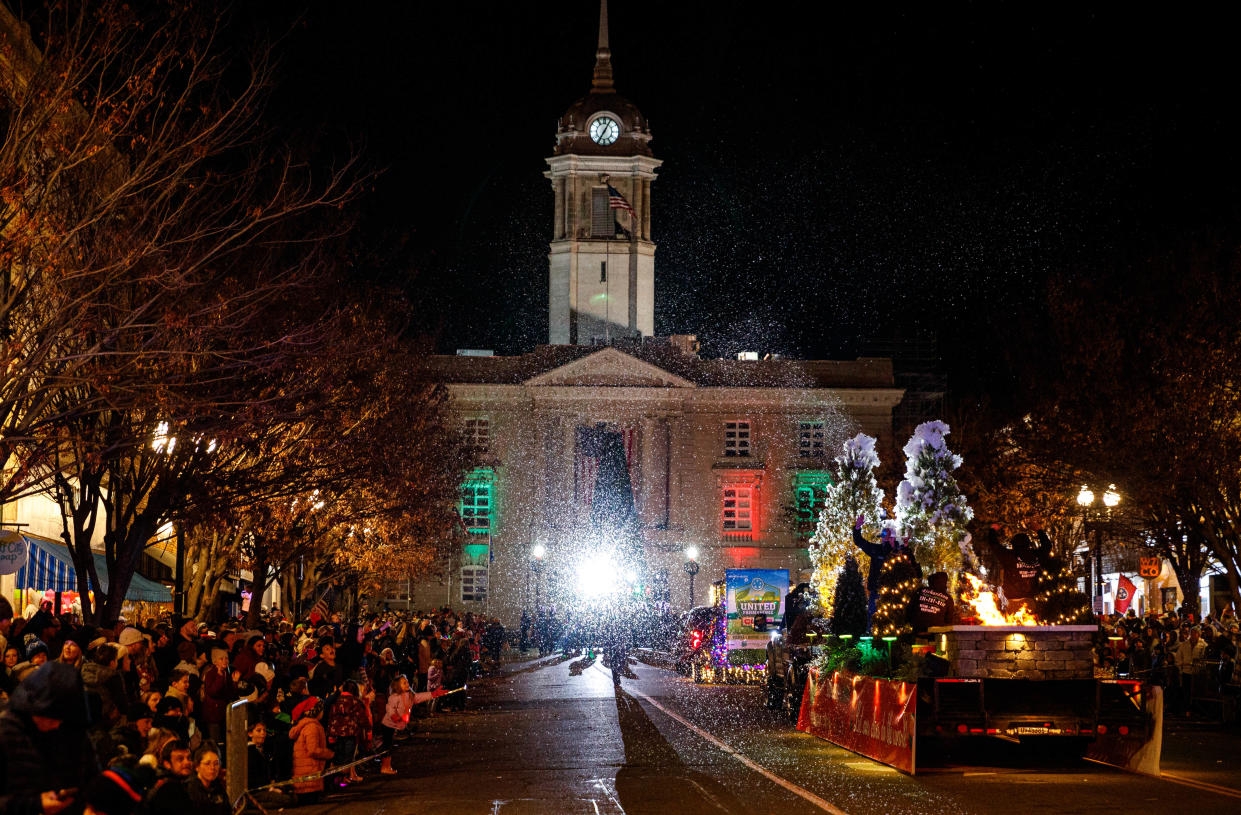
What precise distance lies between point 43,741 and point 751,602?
115 ft

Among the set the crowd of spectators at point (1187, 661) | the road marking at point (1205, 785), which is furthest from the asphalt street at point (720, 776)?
the crowd of spectators at point (1187, 661)

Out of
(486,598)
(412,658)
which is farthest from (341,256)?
(486,598)

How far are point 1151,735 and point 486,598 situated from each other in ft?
233

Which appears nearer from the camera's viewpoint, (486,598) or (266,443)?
(266,443)

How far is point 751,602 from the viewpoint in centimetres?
4197

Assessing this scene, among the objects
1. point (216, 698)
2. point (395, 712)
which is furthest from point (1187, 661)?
point (216, 698)

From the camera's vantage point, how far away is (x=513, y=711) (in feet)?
94.9

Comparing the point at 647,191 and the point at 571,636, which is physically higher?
the point at 647,191

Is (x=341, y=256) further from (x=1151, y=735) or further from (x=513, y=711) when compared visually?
(x=1151, y=735)

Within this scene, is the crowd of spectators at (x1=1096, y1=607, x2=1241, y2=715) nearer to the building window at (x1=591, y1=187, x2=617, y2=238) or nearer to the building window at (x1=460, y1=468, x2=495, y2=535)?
the building window at (x1=460, y1=468, x2=495, y2=535)

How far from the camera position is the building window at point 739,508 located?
90619 mm

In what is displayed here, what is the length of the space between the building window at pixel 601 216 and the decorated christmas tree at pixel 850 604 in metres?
72.6

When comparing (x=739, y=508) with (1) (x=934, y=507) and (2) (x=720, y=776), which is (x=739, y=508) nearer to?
(1) (x=934, y=507)

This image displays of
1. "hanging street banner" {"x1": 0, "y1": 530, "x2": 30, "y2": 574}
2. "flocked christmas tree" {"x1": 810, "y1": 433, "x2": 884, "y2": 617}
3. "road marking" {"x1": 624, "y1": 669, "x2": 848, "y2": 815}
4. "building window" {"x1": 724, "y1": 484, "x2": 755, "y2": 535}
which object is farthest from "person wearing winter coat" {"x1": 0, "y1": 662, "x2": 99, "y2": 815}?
"building window" {"x1": 724, "y1": 484, "x2": 755, "y2": 535}
